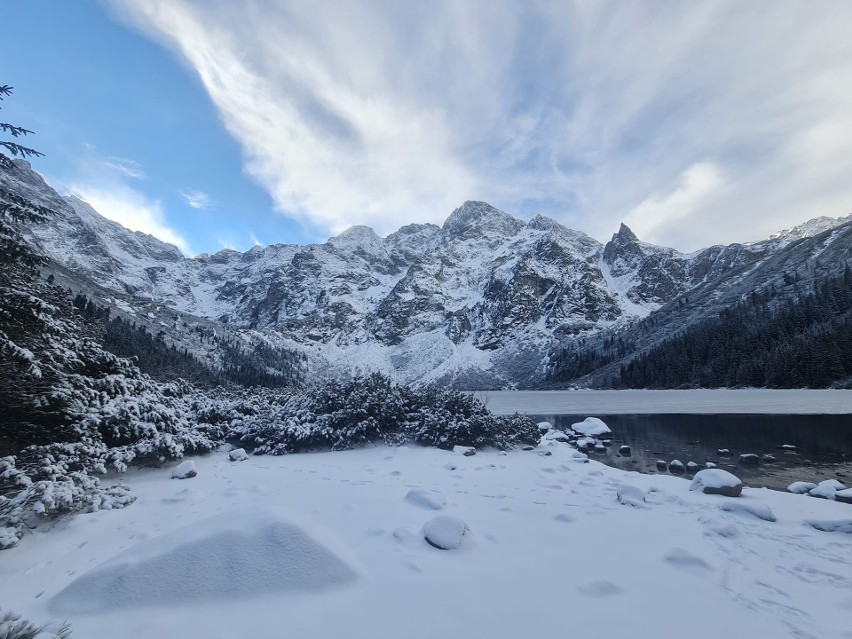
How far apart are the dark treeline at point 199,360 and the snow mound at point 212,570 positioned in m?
49.1

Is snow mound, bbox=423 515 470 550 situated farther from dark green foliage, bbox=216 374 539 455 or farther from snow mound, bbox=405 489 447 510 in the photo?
dark green foliage, bbox=216 374 539 455

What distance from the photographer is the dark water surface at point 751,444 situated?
1320cm

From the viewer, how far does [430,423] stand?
1523 centimetres

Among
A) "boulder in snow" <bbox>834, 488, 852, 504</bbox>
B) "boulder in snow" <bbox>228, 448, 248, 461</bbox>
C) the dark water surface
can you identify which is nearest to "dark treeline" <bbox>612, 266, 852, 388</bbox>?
the dark water surface

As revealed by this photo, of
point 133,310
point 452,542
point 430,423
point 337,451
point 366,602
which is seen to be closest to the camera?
point 366,602

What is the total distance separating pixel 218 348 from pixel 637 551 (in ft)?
447

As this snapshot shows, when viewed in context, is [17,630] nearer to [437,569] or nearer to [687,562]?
[437,569]

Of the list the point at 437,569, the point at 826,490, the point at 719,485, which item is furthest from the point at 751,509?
the point at 437,569

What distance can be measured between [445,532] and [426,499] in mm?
1938

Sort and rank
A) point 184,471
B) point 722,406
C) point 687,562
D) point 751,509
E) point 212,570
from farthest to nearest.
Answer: point 722,406, point 184,471, point 751,509, point 687,562, point 212,570

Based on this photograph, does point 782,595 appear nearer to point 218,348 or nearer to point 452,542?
point 452,542

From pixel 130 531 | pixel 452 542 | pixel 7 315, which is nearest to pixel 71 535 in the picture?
pixel 130 531

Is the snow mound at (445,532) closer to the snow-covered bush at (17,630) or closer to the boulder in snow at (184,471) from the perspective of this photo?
the snow-covered bush at (17,630)

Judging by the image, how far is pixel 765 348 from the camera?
76.5 meters
